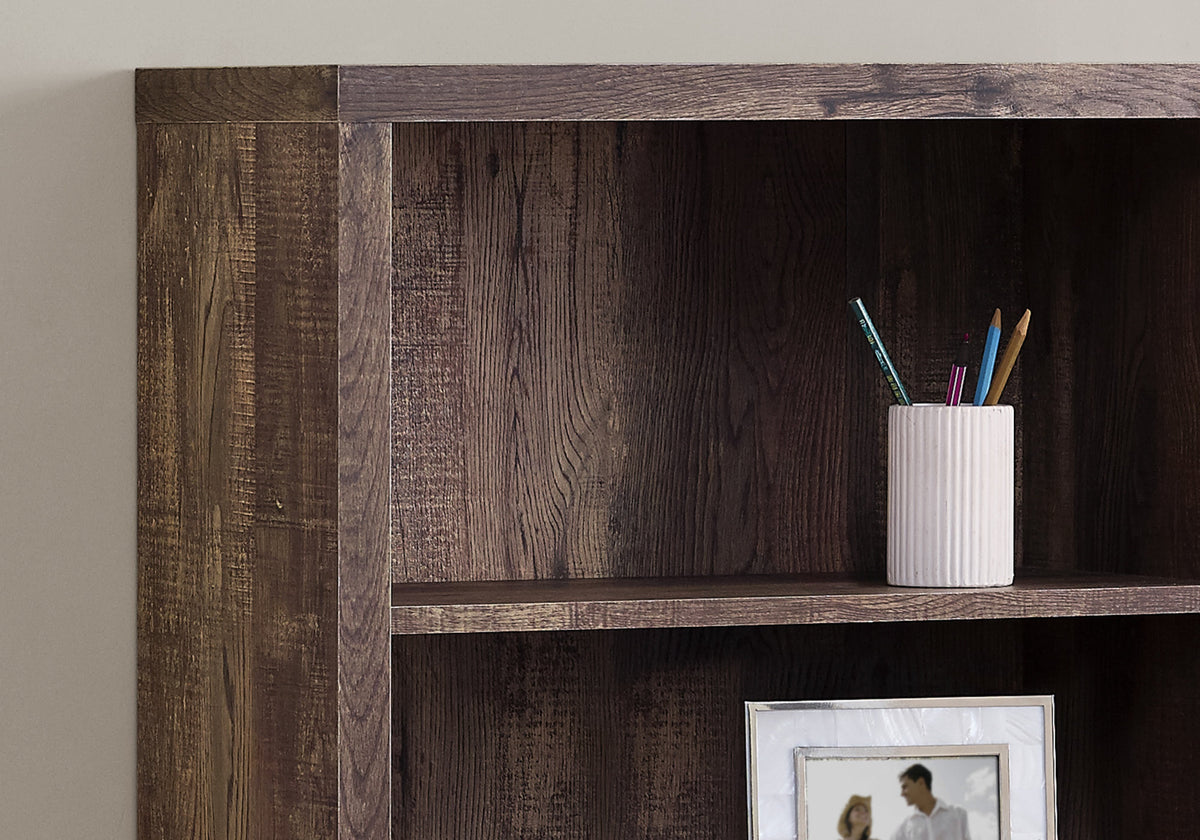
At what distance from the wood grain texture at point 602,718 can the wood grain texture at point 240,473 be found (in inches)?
9.1

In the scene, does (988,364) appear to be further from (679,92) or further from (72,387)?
(72,387)

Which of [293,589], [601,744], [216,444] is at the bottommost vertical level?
[601,744]

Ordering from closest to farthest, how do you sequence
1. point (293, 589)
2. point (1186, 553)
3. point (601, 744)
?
point (293, 589), point (1186, 553), point (601, 744)

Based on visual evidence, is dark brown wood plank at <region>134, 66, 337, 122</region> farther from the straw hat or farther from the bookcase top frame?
the straw hat

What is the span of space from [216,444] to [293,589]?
5.2 inches

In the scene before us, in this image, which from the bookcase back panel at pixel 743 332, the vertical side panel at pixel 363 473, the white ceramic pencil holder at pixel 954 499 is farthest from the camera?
the bookcase back panel at pixel 743 332

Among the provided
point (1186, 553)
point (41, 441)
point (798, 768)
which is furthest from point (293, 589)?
point (1186, 553)

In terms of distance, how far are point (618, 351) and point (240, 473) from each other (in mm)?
391

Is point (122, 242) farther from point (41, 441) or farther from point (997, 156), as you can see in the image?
point (997, 156)

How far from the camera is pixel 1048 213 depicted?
1.34m

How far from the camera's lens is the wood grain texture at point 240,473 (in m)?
1.02

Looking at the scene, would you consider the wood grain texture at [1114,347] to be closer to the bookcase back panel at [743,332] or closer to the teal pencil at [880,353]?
the bookcase back panel at [743,332]

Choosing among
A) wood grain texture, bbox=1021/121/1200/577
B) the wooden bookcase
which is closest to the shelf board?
the wooden bookcase

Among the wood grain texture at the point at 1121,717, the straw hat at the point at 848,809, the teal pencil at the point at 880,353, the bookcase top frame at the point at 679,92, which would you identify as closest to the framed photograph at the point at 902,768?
the straw hat at the point at 848,809
